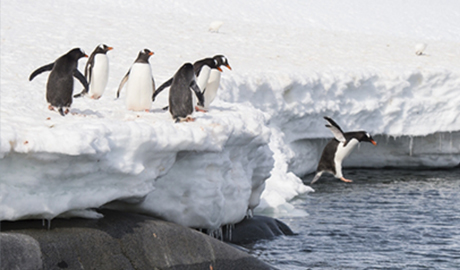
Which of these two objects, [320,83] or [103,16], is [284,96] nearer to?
[320,83]

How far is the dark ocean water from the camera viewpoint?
7.05m

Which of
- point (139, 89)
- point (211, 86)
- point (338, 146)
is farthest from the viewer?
point (338, 146)

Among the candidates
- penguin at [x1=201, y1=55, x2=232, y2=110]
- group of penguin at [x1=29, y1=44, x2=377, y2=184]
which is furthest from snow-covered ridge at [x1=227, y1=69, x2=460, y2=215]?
group of penguin at [x1=29, y1=44, x2=377, y2=184]

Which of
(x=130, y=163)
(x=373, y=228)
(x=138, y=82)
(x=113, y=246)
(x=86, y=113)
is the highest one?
(x=138, y=82)

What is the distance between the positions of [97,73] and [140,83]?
1509 mm

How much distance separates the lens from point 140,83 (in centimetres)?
727

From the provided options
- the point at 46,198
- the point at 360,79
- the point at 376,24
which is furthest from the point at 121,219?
the point at 376,24

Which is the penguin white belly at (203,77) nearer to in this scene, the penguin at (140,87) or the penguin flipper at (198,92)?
the penguin at (140,87)

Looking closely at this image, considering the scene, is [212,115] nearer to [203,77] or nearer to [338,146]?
[203,77]

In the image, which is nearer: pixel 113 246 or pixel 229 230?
pixel 113 246

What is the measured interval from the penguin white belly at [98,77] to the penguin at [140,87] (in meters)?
1.10

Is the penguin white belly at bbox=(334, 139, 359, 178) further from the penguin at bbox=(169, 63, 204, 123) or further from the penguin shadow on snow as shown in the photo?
the penguin shadow on snow

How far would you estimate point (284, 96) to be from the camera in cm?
1352

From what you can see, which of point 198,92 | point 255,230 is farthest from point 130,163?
point 255,230
